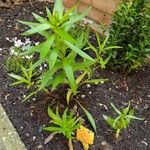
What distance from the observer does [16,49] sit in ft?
10.6

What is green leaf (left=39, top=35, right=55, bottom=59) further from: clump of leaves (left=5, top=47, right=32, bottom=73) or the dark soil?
clump of leaves (left=5, top=47, right=32, bottom=73)

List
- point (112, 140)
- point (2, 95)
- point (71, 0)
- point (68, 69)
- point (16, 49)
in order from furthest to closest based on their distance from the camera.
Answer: point (71, 0)
point (16, 49)
point (2, 95)
point (112, 140)
point (68, 69)

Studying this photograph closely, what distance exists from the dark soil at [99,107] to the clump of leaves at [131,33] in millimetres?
140

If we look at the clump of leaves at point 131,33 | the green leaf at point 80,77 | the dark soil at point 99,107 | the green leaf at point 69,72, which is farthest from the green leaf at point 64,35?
the clump of leaves at point 131,33

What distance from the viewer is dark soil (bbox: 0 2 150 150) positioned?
267cm

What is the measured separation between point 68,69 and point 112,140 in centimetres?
54

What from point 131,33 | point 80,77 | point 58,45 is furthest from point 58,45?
point 131,33

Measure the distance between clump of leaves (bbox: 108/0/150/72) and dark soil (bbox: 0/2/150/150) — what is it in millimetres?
140

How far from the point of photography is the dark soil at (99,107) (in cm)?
267

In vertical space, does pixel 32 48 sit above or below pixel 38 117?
above

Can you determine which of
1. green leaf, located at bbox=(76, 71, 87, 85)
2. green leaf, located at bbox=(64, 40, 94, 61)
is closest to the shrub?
green leaf, located at bbox=(64, 40, 94, 61)

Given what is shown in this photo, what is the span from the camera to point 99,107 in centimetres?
286

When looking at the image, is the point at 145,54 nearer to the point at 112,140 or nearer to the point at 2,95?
the point at 112,140

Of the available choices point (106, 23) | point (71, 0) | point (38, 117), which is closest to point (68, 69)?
point (38, 117)
